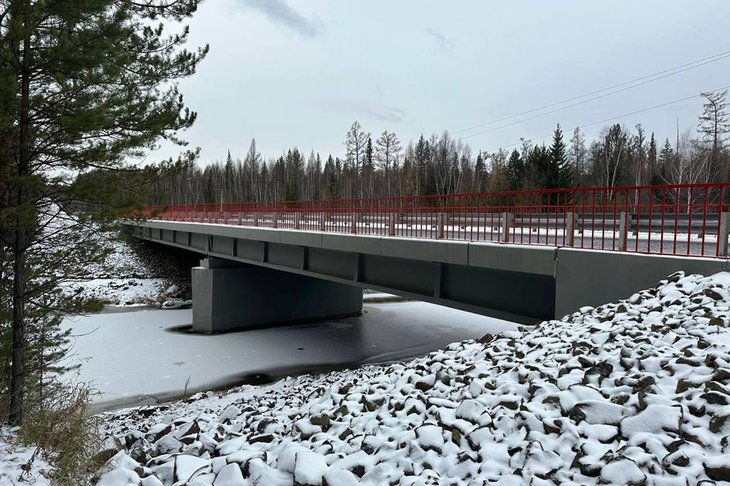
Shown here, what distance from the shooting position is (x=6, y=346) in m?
7.00

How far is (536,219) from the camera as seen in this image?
380 inches

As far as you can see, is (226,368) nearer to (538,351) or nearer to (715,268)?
(538,351)

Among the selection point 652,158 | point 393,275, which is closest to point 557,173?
point 652,158

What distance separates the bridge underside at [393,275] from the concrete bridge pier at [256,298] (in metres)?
0.05

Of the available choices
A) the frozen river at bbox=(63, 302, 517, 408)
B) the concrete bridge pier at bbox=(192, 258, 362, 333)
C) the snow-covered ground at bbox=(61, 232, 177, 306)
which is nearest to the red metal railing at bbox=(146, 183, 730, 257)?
the concrete bridge pier at bbox=(192, 258, 362, 333)

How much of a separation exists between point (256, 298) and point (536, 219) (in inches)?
565

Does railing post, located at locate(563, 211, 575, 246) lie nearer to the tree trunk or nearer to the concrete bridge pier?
the tree trunk

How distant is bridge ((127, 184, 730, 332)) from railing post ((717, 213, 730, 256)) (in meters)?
0.01

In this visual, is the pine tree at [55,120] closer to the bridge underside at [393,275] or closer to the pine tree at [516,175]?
the bridge underside at [393,275]

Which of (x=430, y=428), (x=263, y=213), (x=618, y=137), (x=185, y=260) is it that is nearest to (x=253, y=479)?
(x=430, y=428)

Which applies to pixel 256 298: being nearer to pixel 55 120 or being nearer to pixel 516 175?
pixel 55 120

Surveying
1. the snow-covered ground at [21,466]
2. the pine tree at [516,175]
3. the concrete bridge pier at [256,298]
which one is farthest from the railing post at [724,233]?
the pine tree at [516,175]

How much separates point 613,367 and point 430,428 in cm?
185

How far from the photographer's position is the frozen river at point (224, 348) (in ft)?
41.4
